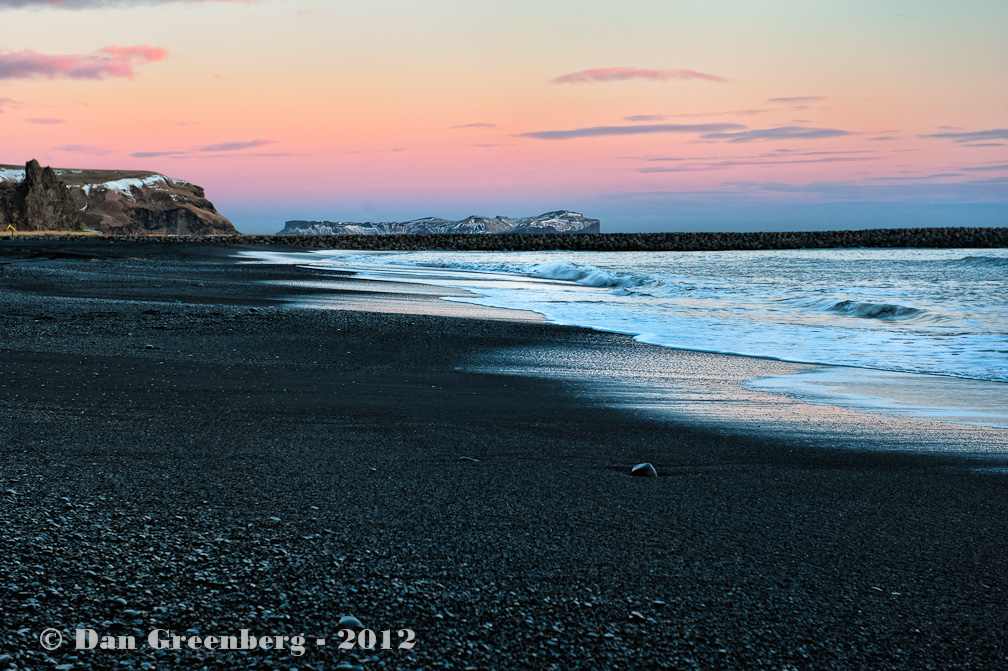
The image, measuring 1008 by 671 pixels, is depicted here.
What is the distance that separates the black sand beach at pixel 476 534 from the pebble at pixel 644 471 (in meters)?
0.07

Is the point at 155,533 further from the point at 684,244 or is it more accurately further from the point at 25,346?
the point at 684,244

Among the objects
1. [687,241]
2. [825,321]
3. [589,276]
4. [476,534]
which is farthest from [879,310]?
[687,241]

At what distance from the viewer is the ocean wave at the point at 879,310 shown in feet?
41.9

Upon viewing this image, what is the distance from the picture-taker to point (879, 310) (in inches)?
515

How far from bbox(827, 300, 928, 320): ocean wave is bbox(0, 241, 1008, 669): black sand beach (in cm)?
998

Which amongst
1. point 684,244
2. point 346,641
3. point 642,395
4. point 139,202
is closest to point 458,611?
point 346,641

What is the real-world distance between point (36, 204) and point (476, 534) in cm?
11357

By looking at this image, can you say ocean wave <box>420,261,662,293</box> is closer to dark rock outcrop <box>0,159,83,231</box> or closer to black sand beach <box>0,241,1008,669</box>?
black sand beach <box>0,241,1008,669</box>

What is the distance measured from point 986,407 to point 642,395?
2.33 metres

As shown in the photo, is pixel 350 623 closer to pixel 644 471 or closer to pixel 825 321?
pixel 644 471

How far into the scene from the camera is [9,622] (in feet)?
5.49

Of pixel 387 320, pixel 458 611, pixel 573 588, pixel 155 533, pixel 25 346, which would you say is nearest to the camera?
pixel 458 611

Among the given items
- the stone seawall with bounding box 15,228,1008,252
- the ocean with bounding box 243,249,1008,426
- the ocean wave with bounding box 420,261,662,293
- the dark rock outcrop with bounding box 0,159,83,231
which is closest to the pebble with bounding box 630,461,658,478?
the ocean with bounding box 243,249,1008,426

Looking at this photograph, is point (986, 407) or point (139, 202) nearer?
point (986, 407)
